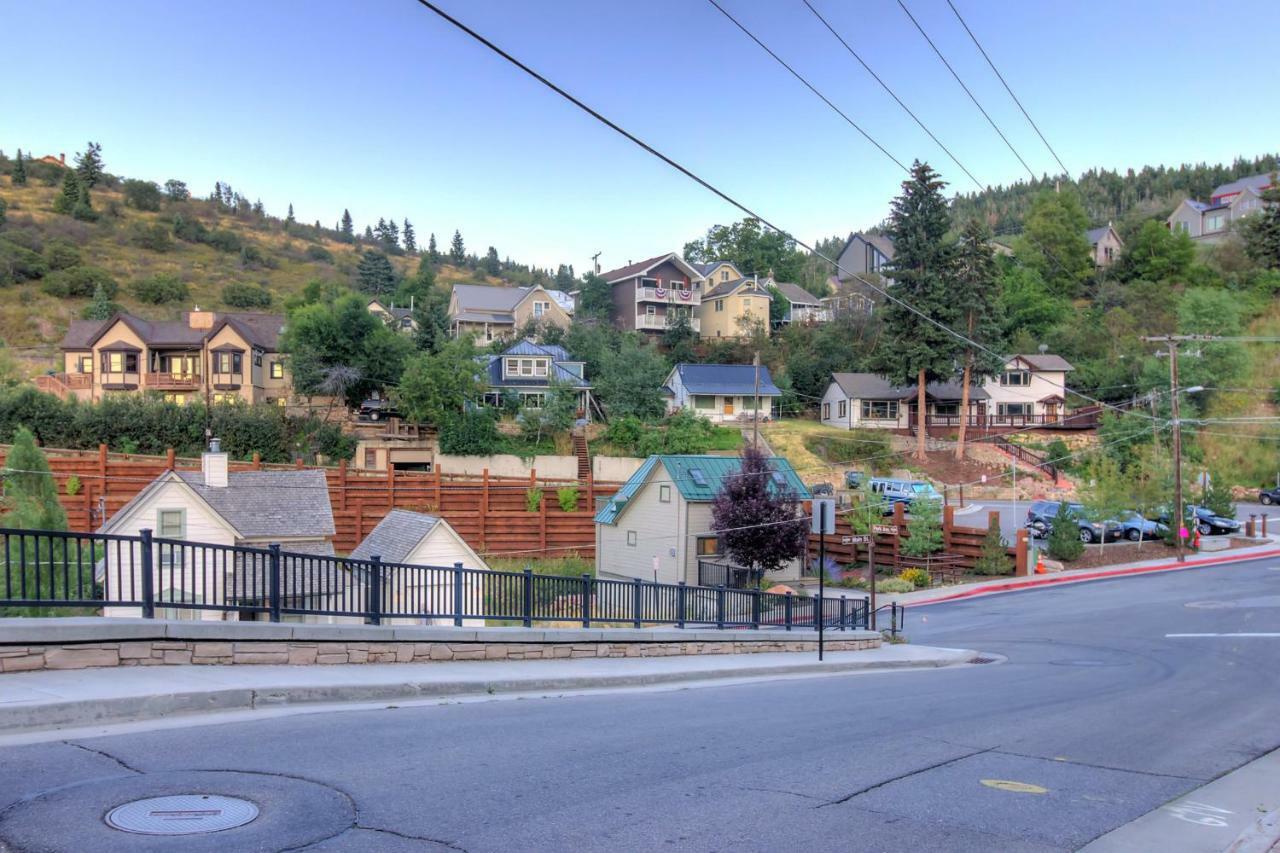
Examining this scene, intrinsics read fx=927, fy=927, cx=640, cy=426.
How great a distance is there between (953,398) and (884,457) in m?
13.7

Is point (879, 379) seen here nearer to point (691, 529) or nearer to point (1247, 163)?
point (691, 529)

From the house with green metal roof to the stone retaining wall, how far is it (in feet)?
73.9

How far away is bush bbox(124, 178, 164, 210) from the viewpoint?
411 ft

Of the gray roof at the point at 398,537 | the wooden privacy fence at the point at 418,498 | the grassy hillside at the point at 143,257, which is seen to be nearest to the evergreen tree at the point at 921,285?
the wooden privacy fence at the point at 418,498

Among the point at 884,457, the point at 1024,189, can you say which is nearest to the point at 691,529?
the point at 884,457

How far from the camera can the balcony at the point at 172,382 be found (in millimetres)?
57875

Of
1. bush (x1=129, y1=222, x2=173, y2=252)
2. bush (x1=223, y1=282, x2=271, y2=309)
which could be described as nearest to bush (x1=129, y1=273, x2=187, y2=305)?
bush (x1=223, y1=282, x2=271, y2=309)

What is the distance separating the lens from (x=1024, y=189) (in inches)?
6934

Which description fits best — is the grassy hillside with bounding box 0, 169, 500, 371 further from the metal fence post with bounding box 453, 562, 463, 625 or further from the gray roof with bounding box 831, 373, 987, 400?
the metal fence post with bounding box 453, 562, 463, 625

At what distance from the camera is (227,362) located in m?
58.0

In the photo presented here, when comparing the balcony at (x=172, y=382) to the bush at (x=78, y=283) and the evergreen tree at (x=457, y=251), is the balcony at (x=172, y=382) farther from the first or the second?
the evergreen tree at (x=457, y=251)

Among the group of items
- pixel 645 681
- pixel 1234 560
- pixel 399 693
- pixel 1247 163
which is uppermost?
pixel 1247 163

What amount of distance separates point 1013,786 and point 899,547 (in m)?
36.3

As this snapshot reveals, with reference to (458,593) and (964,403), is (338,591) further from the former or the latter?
(964,403)
